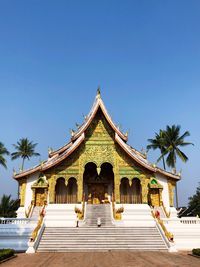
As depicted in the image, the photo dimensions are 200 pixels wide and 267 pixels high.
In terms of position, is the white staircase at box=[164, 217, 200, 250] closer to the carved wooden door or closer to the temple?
the temple

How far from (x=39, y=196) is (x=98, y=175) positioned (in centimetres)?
542

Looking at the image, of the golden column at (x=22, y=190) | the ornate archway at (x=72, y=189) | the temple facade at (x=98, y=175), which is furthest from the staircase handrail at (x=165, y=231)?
the golden column at (x=22, y=190)

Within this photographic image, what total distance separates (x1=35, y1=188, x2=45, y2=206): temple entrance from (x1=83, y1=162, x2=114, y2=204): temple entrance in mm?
3685

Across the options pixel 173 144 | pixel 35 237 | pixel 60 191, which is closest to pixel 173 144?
pixel 173 144

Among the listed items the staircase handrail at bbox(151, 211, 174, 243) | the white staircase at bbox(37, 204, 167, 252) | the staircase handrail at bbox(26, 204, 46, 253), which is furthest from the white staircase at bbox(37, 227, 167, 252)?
the staircase handrail at bbox(151, 211, 174, 243)

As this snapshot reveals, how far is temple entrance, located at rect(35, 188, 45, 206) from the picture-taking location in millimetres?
21312

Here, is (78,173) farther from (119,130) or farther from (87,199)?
(119,130)

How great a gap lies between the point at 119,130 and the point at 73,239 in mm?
11856

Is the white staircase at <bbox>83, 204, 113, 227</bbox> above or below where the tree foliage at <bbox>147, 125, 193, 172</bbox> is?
below

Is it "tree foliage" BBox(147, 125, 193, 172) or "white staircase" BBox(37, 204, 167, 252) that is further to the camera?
"tree foliage" BBox(147, 125, 193, 172)

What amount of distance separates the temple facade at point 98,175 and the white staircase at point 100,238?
4.39m

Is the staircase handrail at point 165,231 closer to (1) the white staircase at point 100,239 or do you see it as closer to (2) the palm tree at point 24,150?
(1) the white staircase at point 100,239

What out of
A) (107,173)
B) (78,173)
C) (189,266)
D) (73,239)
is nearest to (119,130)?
(107,173)

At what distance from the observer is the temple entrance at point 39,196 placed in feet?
69.9
